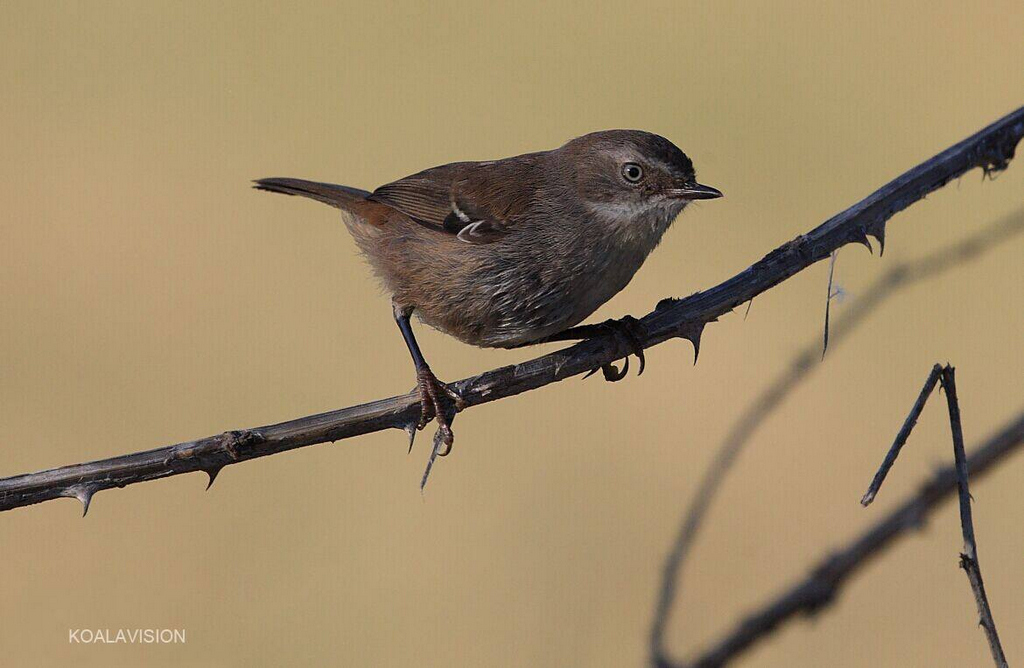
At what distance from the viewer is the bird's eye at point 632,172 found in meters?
4.34

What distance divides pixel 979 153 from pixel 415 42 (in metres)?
8.09

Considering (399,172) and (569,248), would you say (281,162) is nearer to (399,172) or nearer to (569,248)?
(399,172)

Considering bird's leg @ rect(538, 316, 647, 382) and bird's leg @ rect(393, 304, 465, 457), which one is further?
bird's leg @ rect(538, 316, 647, 382)

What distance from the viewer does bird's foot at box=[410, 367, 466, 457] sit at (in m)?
3.56

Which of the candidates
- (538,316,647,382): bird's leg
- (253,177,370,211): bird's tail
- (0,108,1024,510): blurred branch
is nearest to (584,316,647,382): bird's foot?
(538,316,647,382): bird's leg

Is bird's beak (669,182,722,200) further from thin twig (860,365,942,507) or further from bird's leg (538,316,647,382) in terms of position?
thin twig (860,365,942,507)

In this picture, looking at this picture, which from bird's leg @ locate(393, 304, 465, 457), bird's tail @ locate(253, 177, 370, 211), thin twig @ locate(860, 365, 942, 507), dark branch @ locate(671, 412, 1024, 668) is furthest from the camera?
bird's tail @ locate(253, 177, 370, 211)

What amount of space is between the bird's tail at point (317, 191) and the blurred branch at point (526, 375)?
1888 millimetres

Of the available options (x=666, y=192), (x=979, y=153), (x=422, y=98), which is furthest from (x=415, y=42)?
(x=979, y=153)

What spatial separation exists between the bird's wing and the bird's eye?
1.23 feet

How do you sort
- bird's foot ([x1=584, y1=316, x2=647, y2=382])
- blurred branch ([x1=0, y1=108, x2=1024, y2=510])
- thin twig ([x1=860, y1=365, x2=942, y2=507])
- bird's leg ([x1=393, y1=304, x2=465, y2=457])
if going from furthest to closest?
bird's foot ([x1=584, y1=316, x2=647, y2=382])
bird's leg ([x1=393, y1=304, x2=465, y2=457])
blurred branch ([x1=0, y1=108, x2=1024, y2=510])
thin twig ([x1=860, y1=365, x2=942, y2=507])

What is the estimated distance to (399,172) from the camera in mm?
8312

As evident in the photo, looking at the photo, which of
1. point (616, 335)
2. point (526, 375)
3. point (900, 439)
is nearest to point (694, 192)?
point (616, 335)

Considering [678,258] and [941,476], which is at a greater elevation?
[678,258]
